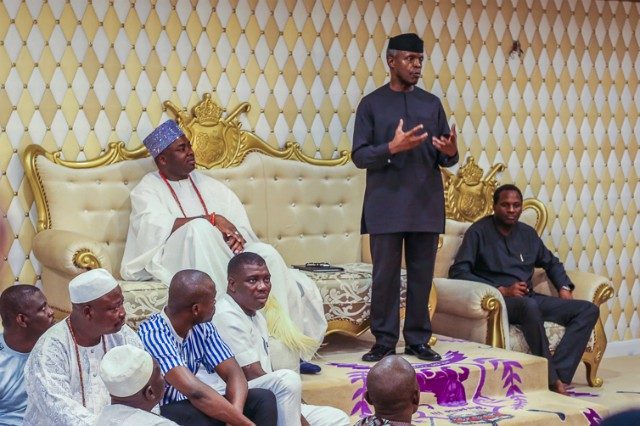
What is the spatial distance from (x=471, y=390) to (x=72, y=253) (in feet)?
7.12

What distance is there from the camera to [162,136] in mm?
6156

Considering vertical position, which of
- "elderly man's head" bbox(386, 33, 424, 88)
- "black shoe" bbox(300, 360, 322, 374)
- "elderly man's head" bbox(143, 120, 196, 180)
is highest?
"elderly man's head" bbox(386, 33, 424, 88)

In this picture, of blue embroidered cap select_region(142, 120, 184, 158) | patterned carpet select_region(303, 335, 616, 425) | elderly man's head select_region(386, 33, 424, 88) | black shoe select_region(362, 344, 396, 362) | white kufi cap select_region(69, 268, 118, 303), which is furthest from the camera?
blue embroidered cap select_region(142, 120, 184, 158)

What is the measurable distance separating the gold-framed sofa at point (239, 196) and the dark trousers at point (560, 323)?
977mm

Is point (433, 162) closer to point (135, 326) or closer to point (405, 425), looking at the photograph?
point (135, 326)

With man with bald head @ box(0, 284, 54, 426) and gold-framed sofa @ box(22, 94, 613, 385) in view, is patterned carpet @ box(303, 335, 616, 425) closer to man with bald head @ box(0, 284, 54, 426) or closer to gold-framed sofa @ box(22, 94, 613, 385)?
gold-framed sofa @ box(22, 94, 613, 385)

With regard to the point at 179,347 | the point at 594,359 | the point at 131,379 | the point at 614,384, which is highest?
the point at 131,379

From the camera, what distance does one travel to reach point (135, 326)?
560 centimetres

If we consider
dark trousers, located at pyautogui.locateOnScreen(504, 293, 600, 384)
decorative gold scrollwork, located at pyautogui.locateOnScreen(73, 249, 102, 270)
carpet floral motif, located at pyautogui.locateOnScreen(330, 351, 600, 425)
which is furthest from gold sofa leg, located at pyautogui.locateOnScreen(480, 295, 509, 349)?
decorative gold scrollwork, located at pyautogui.locateOnScreen(73, 249, 102, 270)

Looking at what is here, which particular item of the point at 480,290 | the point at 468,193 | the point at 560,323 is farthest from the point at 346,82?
the point at 560,323

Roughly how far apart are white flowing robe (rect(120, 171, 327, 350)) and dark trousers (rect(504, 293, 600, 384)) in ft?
4.60

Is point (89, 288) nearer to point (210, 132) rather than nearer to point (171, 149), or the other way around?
point (171, 149)

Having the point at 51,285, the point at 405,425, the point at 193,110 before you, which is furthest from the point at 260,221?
the point at 405,425

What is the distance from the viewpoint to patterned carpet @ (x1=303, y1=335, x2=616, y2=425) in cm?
544
